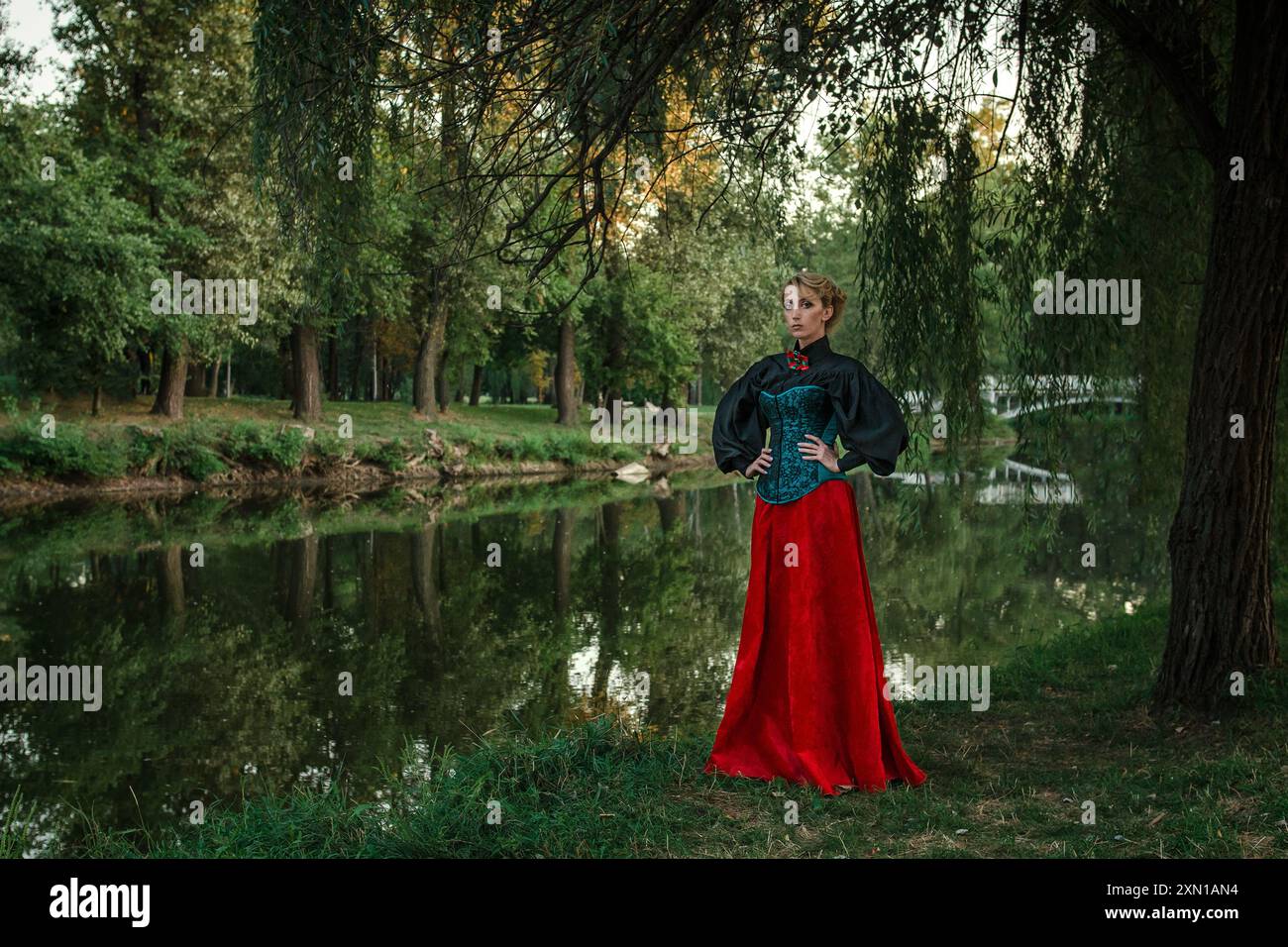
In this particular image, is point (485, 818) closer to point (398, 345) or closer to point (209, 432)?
point (209, 432)

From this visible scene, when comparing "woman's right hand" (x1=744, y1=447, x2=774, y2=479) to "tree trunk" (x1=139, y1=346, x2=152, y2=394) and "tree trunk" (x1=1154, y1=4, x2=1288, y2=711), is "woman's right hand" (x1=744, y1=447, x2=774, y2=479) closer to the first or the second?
"tree trunk" (x1=1154, y1=4, x2=1288, y2=711)

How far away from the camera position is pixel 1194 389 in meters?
5.53

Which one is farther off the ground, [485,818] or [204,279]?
[204,279]

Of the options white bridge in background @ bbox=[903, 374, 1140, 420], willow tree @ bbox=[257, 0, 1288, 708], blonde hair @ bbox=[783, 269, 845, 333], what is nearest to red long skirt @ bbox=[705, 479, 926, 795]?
blonde hair @ bbox=[783, 269, 845, 333]

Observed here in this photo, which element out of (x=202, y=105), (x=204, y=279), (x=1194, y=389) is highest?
(x=202, y=105)

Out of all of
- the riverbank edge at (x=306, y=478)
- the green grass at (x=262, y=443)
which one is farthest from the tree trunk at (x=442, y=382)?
the riverbank edge at (x=306, y=478)

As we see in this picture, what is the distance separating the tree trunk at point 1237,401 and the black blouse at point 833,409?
6.01ft

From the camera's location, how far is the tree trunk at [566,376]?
99.6 ft

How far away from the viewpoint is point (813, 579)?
457 centimetres

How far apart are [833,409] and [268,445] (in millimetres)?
19261

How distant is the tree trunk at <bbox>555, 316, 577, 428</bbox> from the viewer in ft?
99.6
